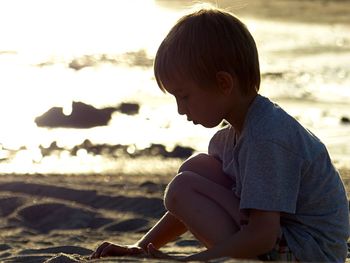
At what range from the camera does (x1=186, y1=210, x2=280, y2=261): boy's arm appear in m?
3.93

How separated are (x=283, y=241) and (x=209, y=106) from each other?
575mm

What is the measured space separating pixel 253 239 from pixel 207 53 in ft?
2.30

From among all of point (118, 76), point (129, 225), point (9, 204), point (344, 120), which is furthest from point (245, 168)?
point (118, 76)

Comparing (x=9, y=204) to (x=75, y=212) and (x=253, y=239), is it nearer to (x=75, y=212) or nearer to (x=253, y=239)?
(x=75, y=212)

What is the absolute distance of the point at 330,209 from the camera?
13.7 feet

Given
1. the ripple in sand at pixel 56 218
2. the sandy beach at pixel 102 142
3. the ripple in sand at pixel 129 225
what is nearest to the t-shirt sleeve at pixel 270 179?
the sandy beach at pixel 102 142

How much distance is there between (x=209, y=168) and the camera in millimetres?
4410

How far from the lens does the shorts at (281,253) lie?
4070mm

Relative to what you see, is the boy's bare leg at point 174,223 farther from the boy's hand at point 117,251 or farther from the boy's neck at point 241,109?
the boy's neck at point 241,109

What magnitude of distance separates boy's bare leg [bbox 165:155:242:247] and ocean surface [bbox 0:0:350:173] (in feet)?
3.02

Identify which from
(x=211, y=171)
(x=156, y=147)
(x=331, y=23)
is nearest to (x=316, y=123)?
(x=156, y=147)

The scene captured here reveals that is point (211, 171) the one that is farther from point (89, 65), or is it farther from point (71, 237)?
point (89, 65)

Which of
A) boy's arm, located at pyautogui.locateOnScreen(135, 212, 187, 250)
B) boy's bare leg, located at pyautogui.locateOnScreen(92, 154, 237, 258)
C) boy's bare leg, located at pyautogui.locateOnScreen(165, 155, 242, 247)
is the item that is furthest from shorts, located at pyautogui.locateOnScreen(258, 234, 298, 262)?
boy's arm, located at pyautogui.locateOnScreen(135, 212, 187, 250)

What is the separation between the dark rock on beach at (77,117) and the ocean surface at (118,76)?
0.07m
